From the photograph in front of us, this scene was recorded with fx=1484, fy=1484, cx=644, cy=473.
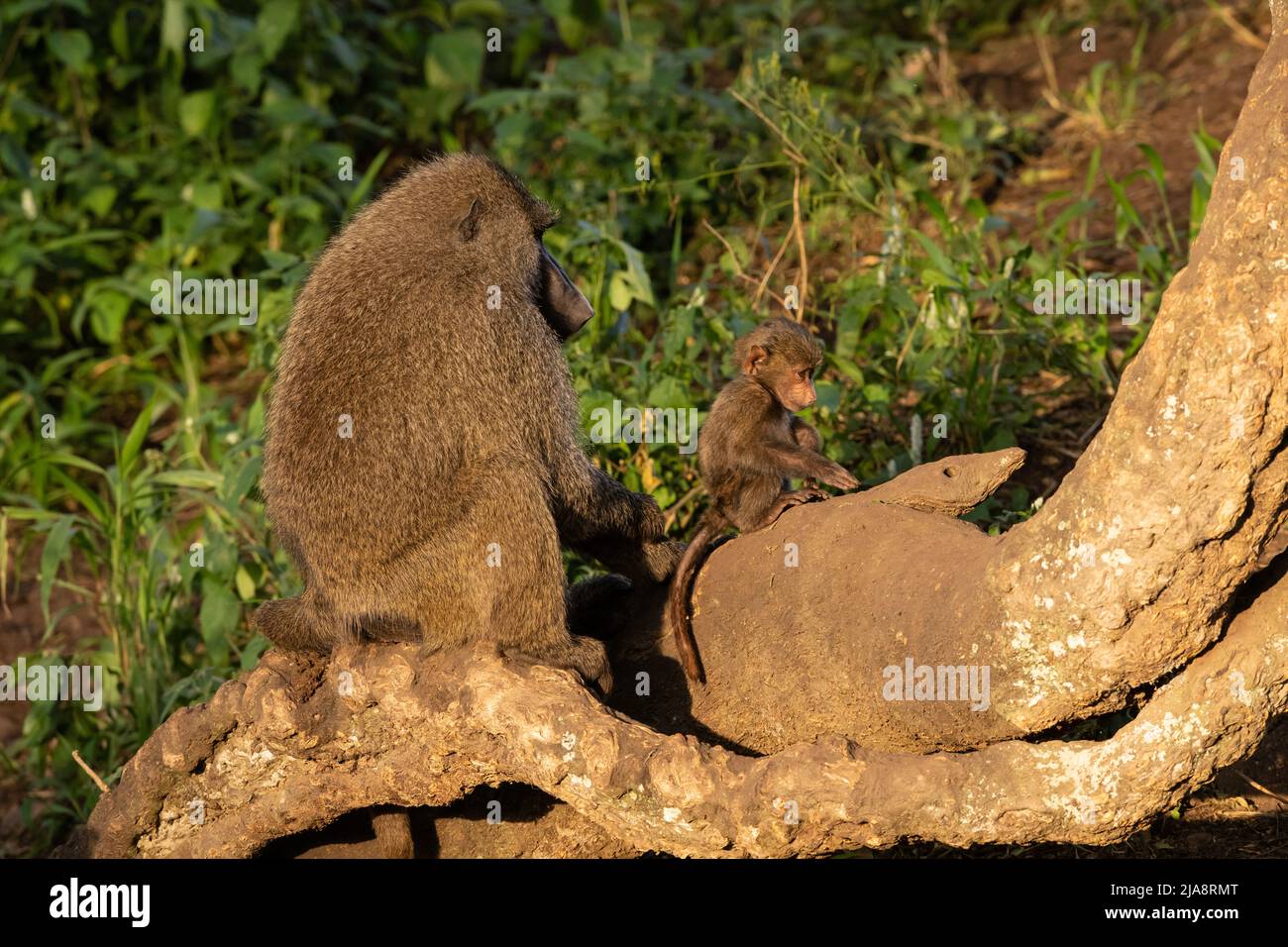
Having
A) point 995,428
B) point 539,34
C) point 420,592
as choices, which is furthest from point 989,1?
point 420,592

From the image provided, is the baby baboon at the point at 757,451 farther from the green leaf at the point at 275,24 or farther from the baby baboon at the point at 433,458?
the green leaf at the point at 275,24

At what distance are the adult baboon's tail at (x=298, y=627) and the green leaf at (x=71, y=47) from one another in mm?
5174

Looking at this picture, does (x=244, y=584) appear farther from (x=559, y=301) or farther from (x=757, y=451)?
(x=757, y=451)

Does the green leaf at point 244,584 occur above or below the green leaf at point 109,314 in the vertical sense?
below

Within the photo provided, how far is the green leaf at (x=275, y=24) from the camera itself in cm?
809

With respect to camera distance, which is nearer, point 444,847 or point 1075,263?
point 444,847

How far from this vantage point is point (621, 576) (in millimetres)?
4305

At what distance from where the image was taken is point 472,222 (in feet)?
13.9

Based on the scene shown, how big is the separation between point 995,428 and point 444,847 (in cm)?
262

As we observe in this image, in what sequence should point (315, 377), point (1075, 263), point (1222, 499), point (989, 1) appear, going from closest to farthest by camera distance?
point (1222, 499), point (315, 377), point (1075, 263), point (989, 1)

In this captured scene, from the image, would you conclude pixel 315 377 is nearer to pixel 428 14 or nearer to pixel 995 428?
pixel 995 428

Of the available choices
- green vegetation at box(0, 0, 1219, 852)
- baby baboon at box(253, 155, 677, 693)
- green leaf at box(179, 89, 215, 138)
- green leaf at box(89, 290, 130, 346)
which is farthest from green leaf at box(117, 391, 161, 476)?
green leaf at box(179, 89, 215, 138)

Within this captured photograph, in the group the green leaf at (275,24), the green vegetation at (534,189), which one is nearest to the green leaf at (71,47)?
the green vegetation at (534,189)

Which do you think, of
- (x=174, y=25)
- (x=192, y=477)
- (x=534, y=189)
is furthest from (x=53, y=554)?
(x=174, y=25)
